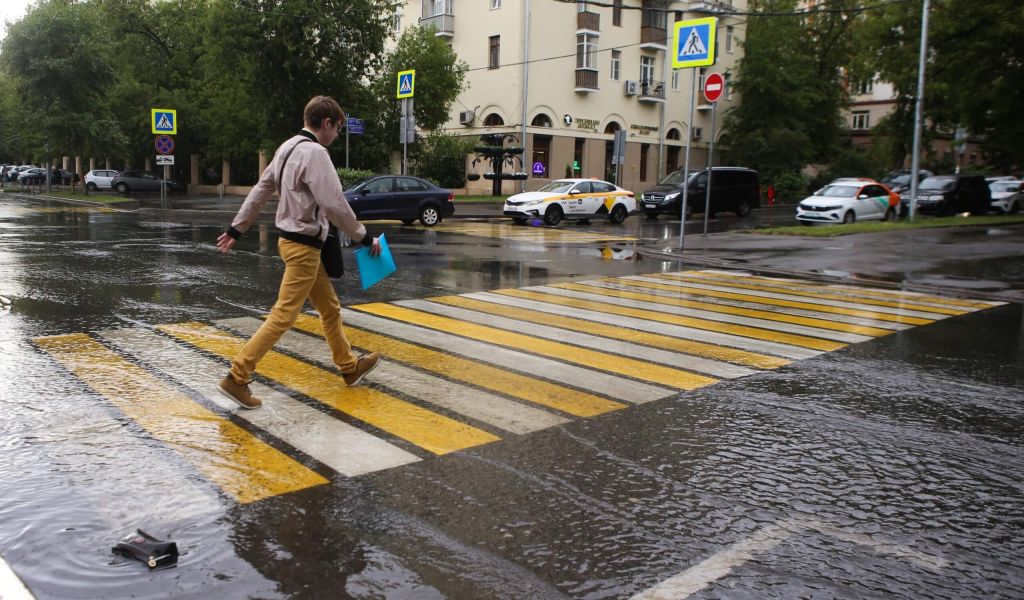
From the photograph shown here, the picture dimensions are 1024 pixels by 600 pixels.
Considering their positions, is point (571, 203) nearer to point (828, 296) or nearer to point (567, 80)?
point (828, 296)

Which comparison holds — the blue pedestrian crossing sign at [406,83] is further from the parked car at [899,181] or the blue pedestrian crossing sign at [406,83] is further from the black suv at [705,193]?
the parked car at [899,181]

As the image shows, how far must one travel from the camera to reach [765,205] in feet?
155

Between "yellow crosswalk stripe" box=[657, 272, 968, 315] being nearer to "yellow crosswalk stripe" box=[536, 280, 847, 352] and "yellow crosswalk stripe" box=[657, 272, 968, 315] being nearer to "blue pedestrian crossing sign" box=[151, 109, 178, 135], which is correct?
"yellow crosswalk stripe" box=[536, 280, 847, 352]

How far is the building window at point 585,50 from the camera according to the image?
149 feet

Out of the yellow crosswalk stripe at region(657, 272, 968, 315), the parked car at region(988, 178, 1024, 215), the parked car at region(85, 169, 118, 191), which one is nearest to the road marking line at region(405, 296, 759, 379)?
the yellow crosswalk stripe at region(657, 272, 968, 315)

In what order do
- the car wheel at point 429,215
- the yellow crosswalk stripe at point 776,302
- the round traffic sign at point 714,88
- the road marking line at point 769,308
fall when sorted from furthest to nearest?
the car wheel at point 429,215 → the round traffic sign at point 714,88 → the yellow crosswalk stripe at point 776,302 → the road marking line at point 769,308

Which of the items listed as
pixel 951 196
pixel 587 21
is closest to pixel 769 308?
pixel 951 196

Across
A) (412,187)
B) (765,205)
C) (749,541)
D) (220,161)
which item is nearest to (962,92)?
(765,205)

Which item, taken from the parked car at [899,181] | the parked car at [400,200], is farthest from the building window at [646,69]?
the parked car at [400,200]

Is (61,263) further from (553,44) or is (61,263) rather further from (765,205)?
(765,205)

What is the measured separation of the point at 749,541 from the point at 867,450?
162cm

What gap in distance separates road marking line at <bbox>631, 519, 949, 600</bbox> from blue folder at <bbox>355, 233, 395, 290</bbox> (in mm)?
3278

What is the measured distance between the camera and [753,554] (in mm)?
3410

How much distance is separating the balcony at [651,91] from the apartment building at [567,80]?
60 millimetres
